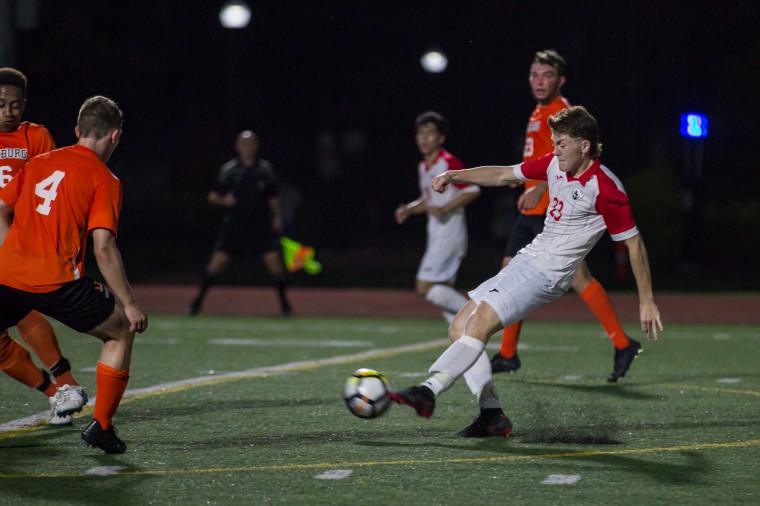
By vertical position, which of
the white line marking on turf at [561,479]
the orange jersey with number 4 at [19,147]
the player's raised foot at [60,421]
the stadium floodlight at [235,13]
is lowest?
the player's raised foot at [60,421]

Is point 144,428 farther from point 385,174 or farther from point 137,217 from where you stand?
point 385,174

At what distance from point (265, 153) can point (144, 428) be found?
127 feet

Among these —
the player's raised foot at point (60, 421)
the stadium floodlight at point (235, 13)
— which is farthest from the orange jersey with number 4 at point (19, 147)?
the stadium floodlight at point (235, 13)

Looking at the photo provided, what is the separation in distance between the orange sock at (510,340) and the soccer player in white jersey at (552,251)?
2698 millimetres

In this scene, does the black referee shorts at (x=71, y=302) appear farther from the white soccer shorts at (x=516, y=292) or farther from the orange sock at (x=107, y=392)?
the white soccer shorts at (x=516, y=292)

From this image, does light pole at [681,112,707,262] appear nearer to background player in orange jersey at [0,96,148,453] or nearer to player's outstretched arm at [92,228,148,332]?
background player in orange jersey at [0,96,148,453]

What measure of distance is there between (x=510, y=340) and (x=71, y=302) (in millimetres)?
4276

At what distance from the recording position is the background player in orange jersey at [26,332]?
22.2 ft

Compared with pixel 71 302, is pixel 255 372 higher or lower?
lower

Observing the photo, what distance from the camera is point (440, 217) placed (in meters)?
10.7

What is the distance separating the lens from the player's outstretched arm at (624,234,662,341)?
6.23 meters

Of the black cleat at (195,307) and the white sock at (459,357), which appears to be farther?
the black cleat at (195,307)

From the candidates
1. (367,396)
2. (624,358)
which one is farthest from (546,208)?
(367,396)

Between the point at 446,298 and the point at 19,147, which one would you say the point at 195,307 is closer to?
Result: the point at 446,298
